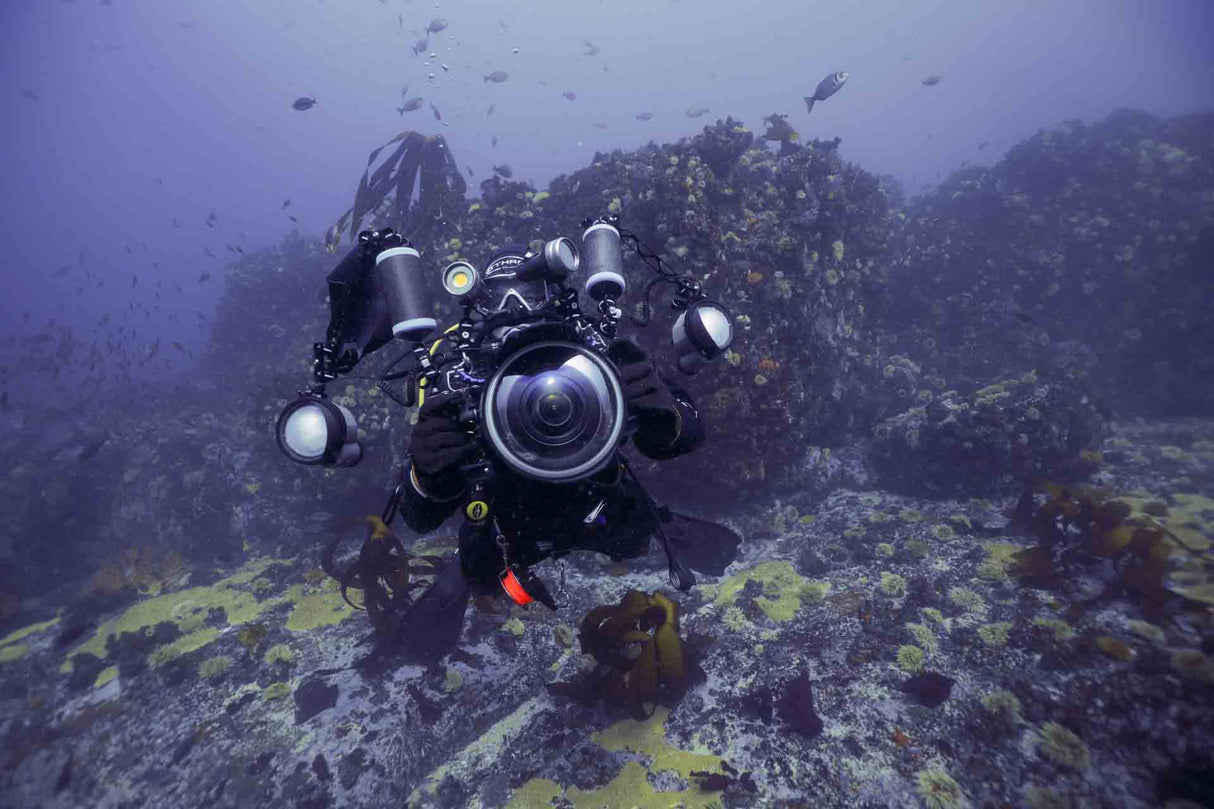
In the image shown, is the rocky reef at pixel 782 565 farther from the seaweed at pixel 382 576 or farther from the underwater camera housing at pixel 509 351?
the underwater camera housing at pixel 509 351

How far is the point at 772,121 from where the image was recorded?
12.4 meters

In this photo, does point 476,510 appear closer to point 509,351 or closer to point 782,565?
point 509,351

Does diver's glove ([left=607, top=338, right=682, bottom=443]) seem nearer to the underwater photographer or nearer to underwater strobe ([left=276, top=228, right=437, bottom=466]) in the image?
the underwater photographer

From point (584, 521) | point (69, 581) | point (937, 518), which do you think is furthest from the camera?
point (69, 581)

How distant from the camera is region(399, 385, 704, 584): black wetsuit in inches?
107

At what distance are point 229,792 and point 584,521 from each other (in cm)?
493

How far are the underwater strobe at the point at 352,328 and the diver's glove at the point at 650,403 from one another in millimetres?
1458

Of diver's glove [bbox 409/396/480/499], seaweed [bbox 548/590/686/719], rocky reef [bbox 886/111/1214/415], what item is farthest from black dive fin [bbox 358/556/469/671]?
rocky reef [bbox 886/111/1214/415]

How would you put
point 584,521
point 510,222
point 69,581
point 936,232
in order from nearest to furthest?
point 584,521, point 510,222, point 69,581, point 936,232

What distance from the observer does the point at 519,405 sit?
2254mm

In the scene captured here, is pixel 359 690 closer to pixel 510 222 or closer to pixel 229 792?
pixel 229 792

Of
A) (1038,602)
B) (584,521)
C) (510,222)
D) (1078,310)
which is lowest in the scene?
(1038,602)

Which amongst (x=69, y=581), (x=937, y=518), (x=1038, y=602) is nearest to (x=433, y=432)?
(x=1038, y=602)

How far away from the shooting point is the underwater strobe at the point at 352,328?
300 centimetres
